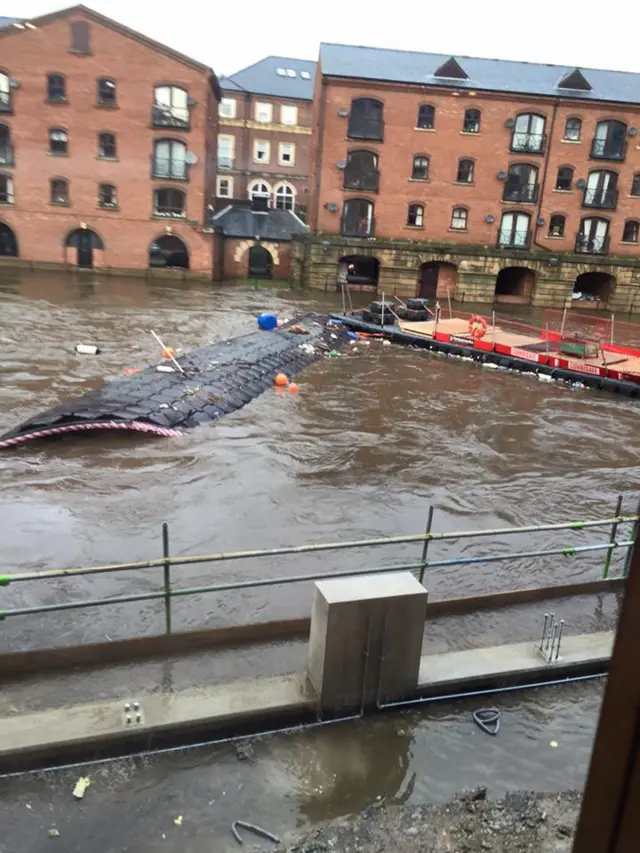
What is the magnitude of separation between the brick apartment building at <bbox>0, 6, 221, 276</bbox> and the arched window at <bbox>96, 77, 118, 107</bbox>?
0.18 ft

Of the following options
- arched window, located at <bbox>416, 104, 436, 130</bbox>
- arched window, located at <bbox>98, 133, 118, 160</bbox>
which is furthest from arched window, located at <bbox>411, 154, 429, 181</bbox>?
arched window, located at <bbox>98, 133, 118, 160</bbox>

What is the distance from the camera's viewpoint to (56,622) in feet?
26.2

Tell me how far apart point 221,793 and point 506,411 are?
15.4 m

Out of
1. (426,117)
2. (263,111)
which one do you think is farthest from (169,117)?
(263,111)

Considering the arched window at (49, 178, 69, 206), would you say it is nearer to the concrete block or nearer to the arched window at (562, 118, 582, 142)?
the arched window at (562, 118, 582, 142)

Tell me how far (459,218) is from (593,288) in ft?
35.5

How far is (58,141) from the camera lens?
39.6 meters

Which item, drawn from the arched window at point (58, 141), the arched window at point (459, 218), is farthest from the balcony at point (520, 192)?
the arched window at point (58, 141)

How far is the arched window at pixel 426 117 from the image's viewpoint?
131 ft

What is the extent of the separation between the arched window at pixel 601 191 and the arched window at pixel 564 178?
1.08 meters

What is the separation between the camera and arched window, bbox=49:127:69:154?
129ft

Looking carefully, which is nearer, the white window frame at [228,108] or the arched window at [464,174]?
the arched window at [464,174]

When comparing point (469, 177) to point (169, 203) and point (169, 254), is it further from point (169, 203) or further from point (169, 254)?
point (169, 254)

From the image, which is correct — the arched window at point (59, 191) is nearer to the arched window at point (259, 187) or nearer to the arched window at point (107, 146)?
the arched window at point (107, 146)
